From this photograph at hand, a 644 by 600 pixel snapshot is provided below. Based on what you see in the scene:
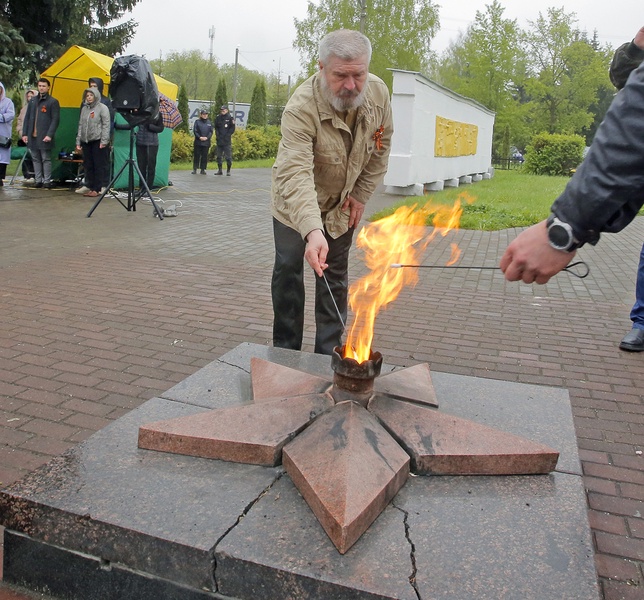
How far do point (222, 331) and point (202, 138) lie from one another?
15306 mm

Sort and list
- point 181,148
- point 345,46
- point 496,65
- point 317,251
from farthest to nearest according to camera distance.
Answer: point 496,65
point 181,148
point 345,46
point 317,251

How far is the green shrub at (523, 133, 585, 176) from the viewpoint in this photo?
100 feet

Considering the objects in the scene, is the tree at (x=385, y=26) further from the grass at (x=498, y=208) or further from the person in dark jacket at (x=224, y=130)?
the grass at (x=498, y=208)

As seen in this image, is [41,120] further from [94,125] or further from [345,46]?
[345,46]

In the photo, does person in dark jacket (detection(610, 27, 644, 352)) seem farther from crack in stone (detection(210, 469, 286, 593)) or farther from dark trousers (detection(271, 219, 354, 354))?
crack in stone (detection(210, 469, 286, 593))

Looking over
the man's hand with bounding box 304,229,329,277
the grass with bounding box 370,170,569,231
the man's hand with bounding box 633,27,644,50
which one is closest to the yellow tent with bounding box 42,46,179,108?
the grass with bounding box 370,170,569,231

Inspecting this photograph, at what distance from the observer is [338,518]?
2.00 meters

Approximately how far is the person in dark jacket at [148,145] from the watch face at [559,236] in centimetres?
1098

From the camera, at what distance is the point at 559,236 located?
188 cm

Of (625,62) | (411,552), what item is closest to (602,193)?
(411,552)

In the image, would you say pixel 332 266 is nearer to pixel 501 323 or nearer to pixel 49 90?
pixel 501 323

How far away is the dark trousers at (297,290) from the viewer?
394 centimetres

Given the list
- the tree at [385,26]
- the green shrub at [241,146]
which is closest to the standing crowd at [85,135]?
the green shrub at [241,146]

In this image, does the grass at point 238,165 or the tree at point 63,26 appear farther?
the grass at point 238,165
